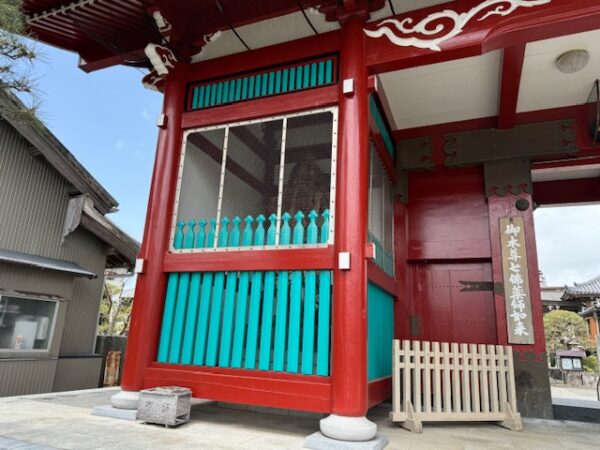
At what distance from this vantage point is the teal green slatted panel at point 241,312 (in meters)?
3.78

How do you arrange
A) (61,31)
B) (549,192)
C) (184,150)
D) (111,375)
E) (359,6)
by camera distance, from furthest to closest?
(111,375), (549,192), (61,31), (184,150), (359,6)

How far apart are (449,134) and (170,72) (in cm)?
398

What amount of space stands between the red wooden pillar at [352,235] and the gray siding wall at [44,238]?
205 inches

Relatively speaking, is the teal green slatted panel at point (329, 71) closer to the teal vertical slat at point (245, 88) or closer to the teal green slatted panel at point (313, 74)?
the teal green slatted panel at point (313, 74)

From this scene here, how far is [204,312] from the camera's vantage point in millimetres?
4035

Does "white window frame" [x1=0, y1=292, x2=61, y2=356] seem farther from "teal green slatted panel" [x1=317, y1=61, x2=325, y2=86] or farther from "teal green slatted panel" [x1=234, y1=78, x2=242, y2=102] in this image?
"teal green slatted panel" [x1=317, y1=61, x2=325, y2=86]

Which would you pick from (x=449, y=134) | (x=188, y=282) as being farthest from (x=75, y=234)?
(x=449, y=134)

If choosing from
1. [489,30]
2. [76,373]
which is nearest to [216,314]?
[489,30]

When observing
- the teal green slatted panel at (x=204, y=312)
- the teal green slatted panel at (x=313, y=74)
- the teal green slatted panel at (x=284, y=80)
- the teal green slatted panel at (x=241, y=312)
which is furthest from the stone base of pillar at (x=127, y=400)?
the teal green slatted panel at (x=313, y=74)

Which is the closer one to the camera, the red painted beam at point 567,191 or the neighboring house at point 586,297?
the red painted beam at point 567,191

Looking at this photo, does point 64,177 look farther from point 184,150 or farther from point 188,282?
point 188,282

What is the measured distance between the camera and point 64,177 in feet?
22.7

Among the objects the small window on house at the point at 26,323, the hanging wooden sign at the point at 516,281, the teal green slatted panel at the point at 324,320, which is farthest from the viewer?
the small window on house at the point at 26,323

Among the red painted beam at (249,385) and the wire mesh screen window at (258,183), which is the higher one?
the wire mesh screen window at (258,183)
